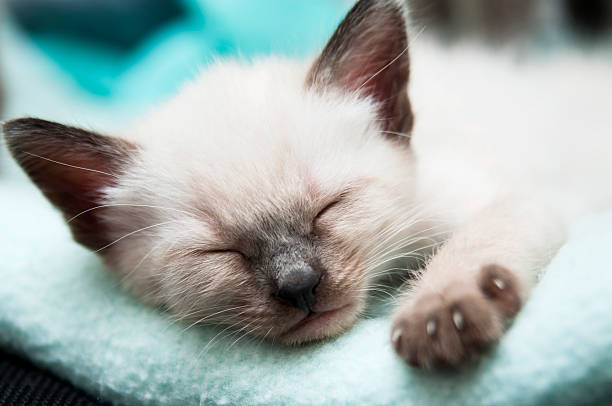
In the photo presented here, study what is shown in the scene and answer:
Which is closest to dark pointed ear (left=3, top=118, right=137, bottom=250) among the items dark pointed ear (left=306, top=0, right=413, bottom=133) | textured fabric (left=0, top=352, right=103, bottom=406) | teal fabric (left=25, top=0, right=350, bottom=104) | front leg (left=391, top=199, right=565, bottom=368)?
textured fabric (left=0, top=352, right=103, bottom=406)

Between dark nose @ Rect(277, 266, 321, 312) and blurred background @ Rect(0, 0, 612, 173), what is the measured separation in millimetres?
1354

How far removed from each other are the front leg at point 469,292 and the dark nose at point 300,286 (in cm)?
13

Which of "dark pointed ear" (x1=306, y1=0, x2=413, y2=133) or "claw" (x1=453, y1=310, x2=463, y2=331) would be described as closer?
"claw" (x1=453, y1=310, x2=463, y2=331)

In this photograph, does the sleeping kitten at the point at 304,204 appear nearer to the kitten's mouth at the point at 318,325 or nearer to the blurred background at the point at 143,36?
the kitten's mouth at the point at 318,325

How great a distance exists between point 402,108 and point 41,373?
0.86m

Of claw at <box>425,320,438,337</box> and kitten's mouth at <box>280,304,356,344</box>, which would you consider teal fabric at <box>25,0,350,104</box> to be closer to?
kitten's mouth at <box>280,304,356,344</box>

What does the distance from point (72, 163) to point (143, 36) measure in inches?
52.9

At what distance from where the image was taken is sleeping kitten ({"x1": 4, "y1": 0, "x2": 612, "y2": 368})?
747 millimetres

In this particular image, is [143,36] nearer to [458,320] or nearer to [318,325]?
[318,325]

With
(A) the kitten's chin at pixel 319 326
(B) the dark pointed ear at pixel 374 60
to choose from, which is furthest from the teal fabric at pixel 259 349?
(B) the dark pointed ear at pixel 374 60

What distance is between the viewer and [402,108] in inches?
39.2

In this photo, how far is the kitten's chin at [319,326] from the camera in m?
0.79

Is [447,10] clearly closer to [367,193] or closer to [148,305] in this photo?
[367,193]

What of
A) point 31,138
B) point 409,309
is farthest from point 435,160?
point 31,138
